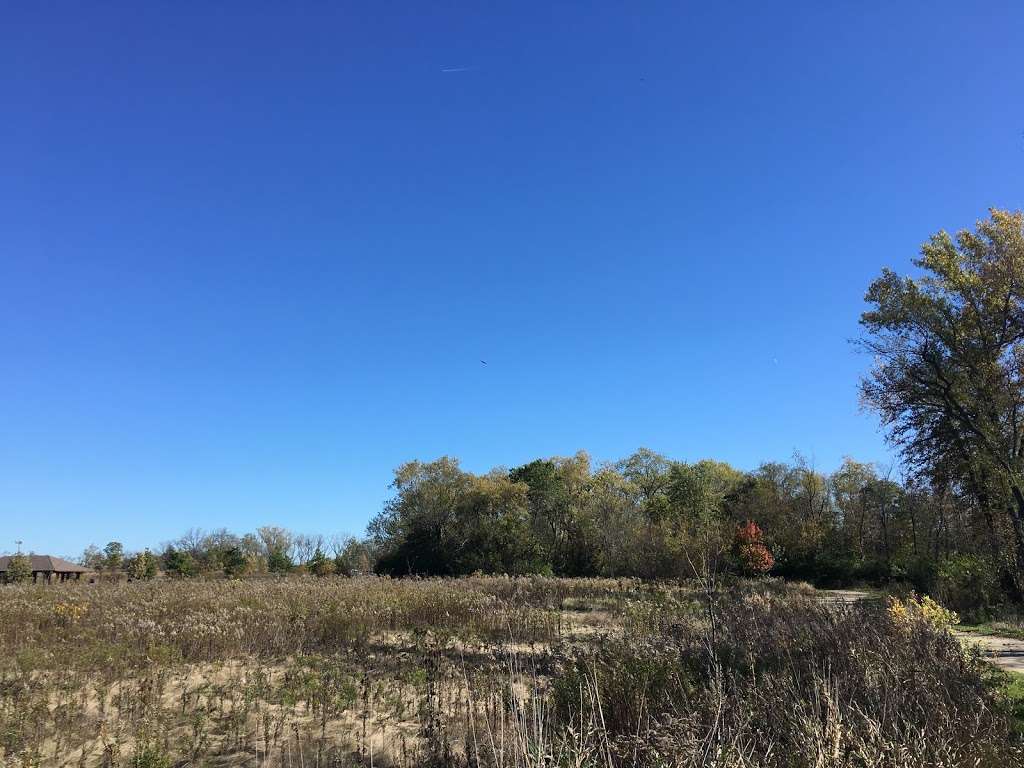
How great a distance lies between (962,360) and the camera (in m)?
18.5

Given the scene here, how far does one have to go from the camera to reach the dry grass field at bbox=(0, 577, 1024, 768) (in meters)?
2.83

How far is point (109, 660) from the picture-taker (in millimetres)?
7105

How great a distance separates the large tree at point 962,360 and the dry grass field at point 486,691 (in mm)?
13394

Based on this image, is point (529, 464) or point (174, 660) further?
point (529, 464)

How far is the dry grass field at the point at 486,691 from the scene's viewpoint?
283 centimetres

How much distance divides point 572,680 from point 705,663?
1081 mm

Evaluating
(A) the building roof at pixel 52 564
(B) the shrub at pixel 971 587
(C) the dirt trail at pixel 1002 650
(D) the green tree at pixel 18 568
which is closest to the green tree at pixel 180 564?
(D) the green tree at pixel 18 568

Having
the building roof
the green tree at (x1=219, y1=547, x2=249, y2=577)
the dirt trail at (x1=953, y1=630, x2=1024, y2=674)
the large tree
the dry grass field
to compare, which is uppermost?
the large tree

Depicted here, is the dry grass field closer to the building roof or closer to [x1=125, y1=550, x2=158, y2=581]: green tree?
[x1=125, y1=550, x2=158, y2=581]: green tree

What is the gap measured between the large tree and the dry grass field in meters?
13.4

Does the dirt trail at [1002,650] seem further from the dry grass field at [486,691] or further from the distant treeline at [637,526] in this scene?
the distant treeline at [637,526]

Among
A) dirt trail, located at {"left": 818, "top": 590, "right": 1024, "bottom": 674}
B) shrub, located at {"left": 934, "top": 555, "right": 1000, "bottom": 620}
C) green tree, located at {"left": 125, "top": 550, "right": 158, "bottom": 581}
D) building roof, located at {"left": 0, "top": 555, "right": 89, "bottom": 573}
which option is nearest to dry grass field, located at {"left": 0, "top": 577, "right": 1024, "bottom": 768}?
dirt trail, located at {"left": 818, "top": 590, "right": 1024, "bottom": 674}

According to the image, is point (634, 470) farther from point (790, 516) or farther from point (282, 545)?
point (282, 545)

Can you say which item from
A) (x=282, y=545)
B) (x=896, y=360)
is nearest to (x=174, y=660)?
(x=896, y=360)
